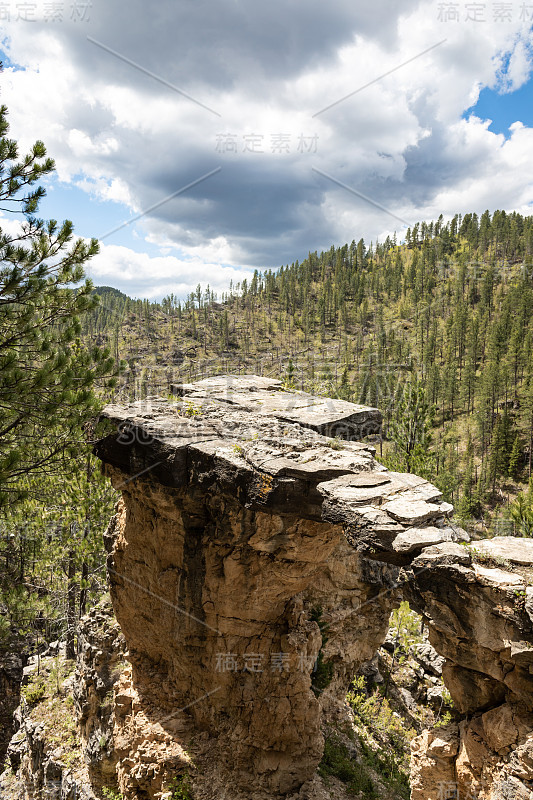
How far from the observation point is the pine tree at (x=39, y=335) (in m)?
8.41

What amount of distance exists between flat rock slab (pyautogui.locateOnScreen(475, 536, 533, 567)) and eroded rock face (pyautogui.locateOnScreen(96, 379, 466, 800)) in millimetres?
1269

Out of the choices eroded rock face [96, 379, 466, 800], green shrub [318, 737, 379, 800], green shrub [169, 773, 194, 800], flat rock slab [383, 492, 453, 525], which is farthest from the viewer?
green shrub [318, 737, 379, 800]

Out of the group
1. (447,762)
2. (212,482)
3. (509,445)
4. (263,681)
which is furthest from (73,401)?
(509,445)

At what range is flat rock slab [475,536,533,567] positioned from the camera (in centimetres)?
584

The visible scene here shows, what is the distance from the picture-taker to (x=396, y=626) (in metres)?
21.4

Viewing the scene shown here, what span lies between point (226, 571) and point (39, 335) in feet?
21.5

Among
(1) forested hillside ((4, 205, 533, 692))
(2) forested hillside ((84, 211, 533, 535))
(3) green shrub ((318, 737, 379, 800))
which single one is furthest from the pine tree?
(2) forested hillside ((84, 211, 533, 535))

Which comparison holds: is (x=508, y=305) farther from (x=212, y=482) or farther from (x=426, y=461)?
(x=212, y=482)

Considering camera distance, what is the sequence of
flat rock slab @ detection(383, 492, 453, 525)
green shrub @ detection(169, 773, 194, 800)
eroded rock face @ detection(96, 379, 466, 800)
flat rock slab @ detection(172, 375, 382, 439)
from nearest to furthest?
flat rock slab @ detection(383, 492, 453, 525), eroded rock face @ detection(96, 379, 466, 800), green shrub @ detection(169, 773, 194, 800), flat rock slab @ detection(172, 375, 382, 439)

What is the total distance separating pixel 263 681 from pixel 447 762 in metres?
4.81

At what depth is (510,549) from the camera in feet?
20.1

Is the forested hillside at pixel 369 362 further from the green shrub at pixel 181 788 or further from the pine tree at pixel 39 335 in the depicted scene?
the green shrub at pixel 181 788

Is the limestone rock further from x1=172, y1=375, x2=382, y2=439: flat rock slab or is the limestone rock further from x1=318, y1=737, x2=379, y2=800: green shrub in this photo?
x1=318, y1=737, x2=379, y2=800: green shrub

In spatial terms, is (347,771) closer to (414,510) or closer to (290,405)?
(414,510)
